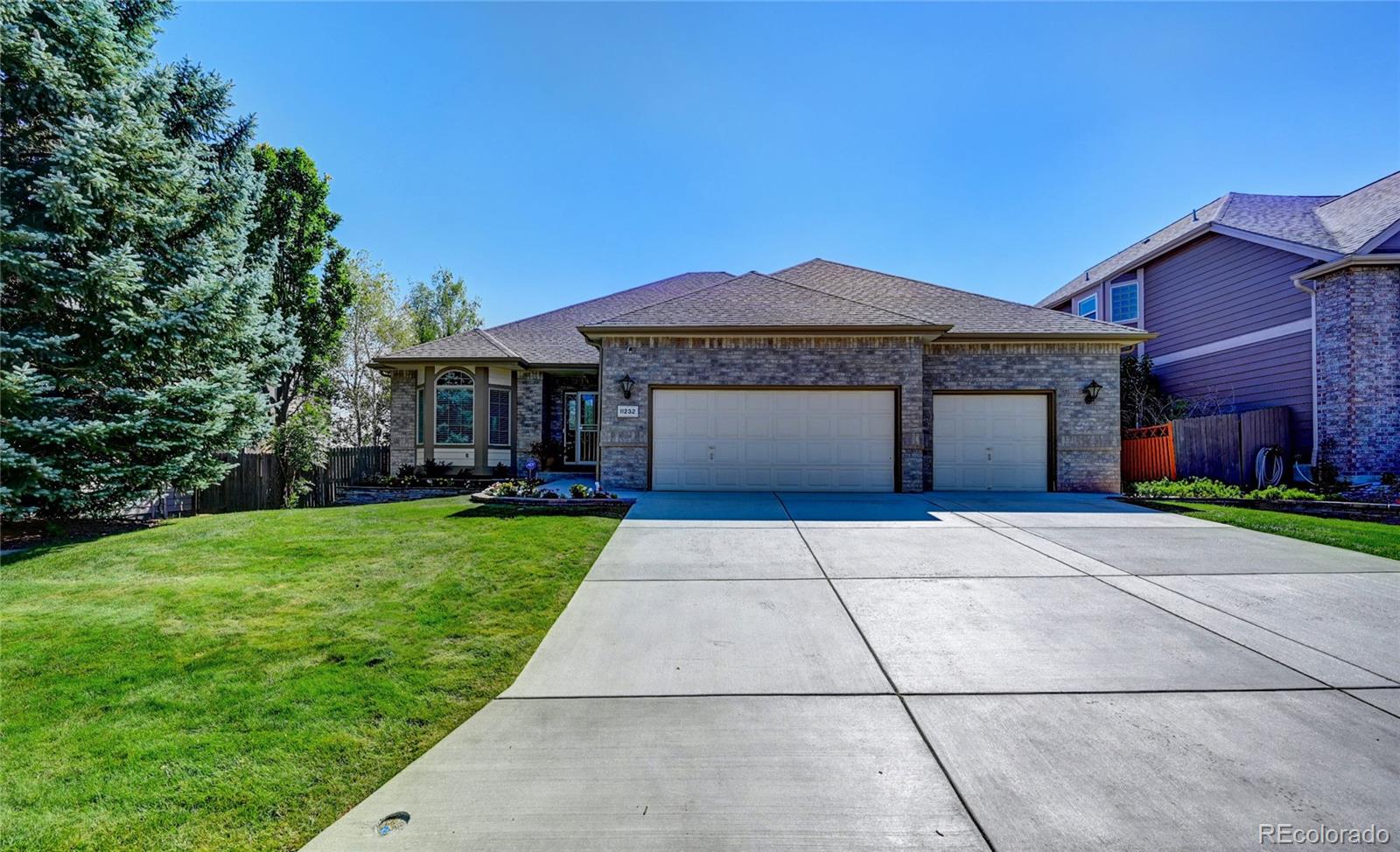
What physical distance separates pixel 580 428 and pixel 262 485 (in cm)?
708

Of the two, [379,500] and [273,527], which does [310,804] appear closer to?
[273,527]

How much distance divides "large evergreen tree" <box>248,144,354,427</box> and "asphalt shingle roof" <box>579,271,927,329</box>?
30.4 ft

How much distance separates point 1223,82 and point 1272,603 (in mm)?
10227

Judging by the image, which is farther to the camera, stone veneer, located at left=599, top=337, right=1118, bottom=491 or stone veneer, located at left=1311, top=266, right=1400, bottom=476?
stone veneer, located at left=1311, top=266, right=1400, bottom=476

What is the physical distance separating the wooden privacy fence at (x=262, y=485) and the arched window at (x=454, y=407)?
235 cm

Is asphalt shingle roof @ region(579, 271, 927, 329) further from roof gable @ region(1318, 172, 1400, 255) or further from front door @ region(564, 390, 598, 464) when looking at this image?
roof gable @ region(1318, 172, 1400, 255)

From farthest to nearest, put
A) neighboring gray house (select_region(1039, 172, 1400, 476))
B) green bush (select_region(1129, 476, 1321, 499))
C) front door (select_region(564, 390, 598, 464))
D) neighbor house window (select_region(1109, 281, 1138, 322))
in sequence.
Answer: neighbor house window (select_region(1109, 281, 1138, 322)) < front door (select_region(564, 390, 598, 464)) < neighboring gray house (select_region(1039, 172, 1400, 476)) < green bush (select_region(1129, 476, 1321, 499))

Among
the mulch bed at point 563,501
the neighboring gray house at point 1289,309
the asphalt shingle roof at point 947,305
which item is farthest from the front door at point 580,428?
the neighboring gray house at point 1289,309

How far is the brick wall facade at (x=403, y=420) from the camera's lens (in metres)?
14.0

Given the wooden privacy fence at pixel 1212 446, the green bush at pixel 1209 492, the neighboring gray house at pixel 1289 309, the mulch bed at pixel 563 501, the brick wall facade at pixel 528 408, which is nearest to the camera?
the mulch bed at pixel 563 501

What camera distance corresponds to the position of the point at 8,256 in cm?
591

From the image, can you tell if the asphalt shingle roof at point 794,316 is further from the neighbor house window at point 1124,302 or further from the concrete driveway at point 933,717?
the neighbor house window at point 1124,302

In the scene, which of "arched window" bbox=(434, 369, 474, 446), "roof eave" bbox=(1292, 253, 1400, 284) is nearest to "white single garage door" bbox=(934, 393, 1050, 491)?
"roof eave" bbox=(1292, 253, 1400, 284)

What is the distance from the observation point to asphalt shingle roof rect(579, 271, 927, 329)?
34.2ft
